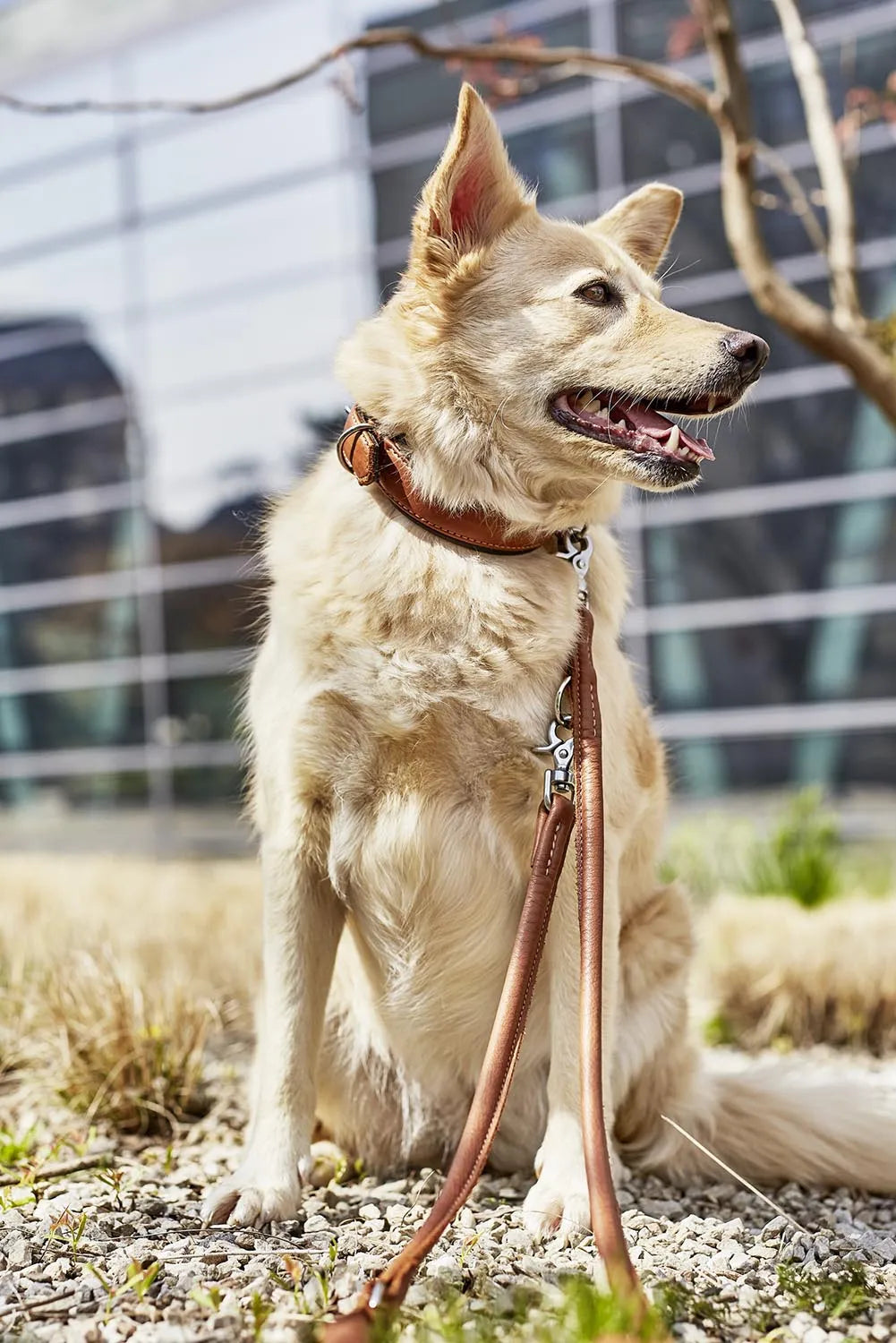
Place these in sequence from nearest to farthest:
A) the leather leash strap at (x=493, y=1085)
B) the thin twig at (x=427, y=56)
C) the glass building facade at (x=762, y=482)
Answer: the leather leash strap at (x=493, y=1085), the thin twig at (x=427, y=56), the glass building facade at (x=762, y=482)

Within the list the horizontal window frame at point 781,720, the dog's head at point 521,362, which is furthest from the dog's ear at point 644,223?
the horizontal window frame at point 781,720

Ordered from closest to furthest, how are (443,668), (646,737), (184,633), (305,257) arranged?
1. (443,668)
2. (646,737)
3. (305,257)
4. (184,633)

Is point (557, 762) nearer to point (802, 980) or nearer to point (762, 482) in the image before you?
point (802, 980)

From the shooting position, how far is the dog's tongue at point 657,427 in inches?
95.0

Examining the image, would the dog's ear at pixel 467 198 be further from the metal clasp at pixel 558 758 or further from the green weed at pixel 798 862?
the green weed at pixel 798 862

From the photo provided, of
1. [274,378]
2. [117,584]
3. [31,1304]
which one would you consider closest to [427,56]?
[31,1304]

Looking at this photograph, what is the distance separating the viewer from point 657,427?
246cm

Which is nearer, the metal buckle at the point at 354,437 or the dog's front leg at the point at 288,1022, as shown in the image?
the dog's front leg at the point at 288,1022

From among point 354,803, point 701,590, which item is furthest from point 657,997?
point 701,590

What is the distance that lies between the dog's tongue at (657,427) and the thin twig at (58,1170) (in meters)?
1.97

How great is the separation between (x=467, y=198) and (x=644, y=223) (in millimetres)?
557

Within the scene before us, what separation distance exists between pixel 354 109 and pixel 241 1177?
3.03m

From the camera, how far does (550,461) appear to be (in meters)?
2.51

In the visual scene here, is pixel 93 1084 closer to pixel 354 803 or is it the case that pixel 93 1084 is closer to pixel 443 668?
pixel 354 803
